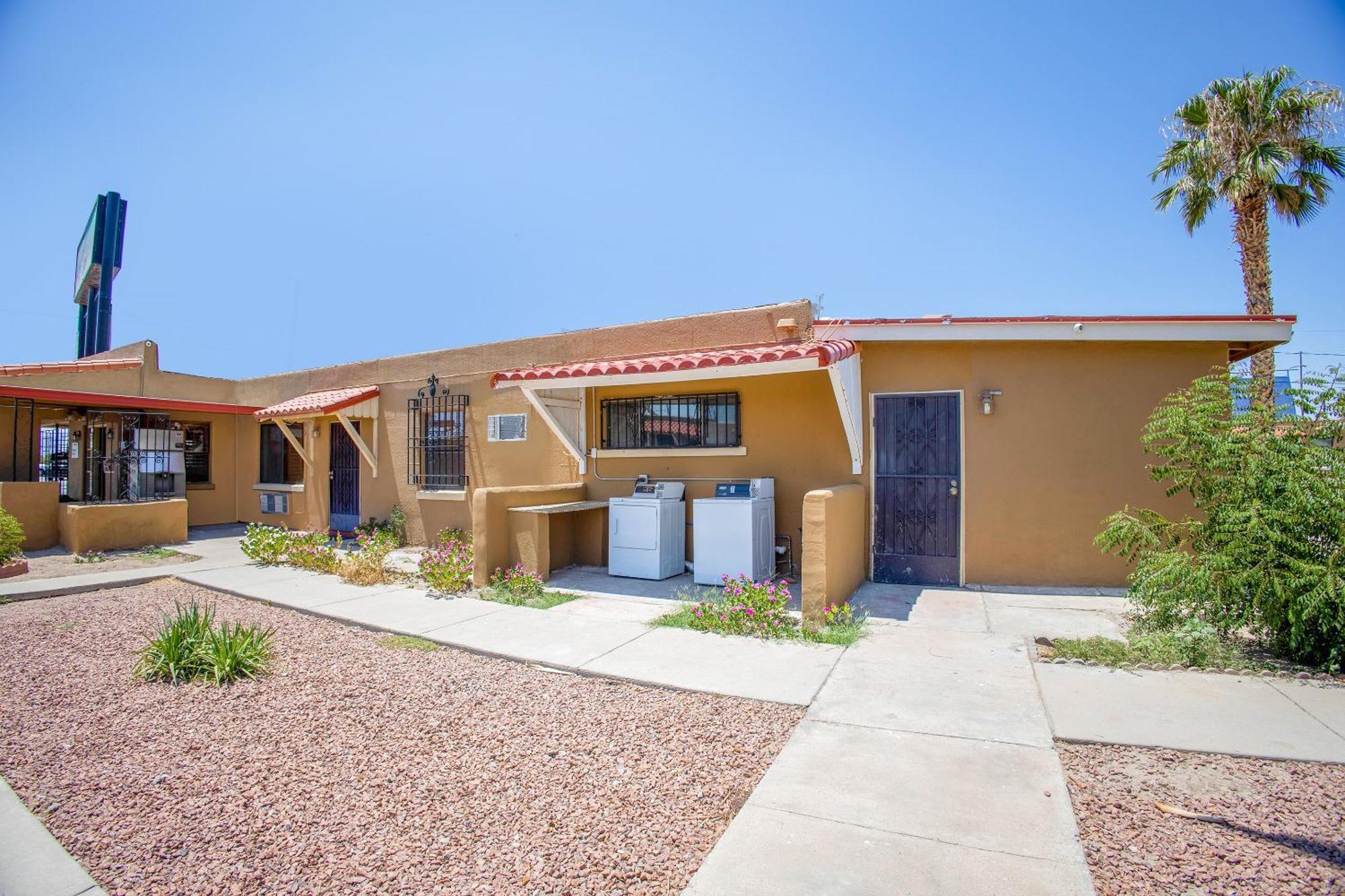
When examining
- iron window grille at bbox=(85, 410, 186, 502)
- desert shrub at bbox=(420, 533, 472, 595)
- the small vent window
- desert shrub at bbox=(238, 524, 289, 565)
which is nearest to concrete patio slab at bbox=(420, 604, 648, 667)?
desert shrub at bbox=(420, 533, 472, 595)

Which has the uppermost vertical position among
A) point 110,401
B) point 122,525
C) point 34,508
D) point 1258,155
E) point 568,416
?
point 1258,155

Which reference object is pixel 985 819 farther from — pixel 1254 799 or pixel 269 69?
pixel 269 69

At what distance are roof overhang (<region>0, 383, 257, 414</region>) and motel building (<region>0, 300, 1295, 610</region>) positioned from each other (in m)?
0.15

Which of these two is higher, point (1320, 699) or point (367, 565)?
point (367, 565)

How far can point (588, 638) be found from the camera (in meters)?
5.50

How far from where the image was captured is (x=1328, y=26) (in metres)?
5.21

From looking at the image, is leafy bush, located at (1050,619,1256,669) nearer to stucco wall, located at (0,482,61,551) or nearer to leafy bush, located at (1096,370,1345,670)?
leafy bush, located at (1096,370,1345,670)

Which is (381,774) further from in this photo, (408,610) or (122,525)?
(122,525)

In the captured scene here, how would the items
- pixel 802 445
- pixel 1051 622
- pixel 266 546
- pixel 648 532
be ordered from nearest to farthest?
1. pixel 1051 622
2. pixel 802 445
3. pixel 648 532
4. pixel 266 546

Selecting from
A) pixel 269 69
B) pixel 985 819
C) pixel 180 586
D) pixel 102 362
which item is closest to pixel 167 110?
pixel 269 69

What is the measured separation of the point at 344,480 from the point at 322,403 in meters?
1.98

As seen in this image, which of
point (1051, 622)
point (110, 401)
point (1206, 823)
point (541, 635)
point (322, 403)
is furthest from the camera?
point (110, 401)

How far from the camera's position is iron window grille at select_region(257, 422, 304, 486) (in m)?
14.0

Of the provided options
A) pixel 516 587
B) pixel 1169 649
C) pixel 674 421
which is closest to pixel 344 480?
pixel 516 587
